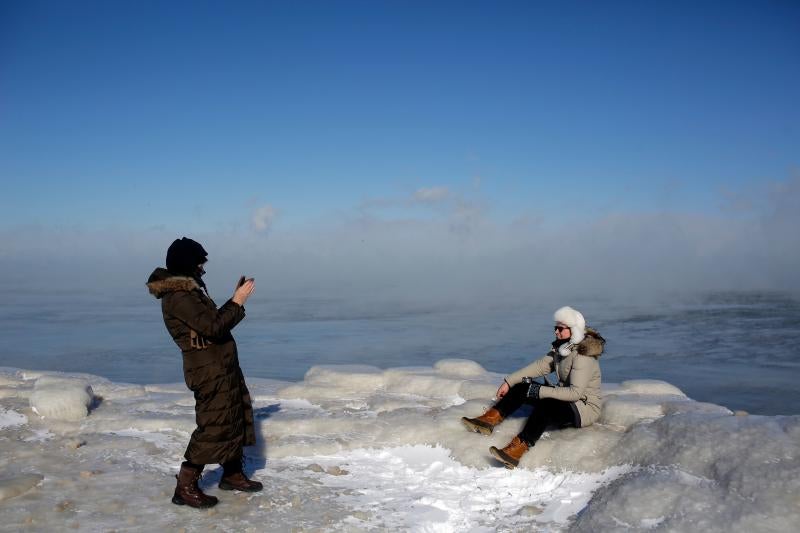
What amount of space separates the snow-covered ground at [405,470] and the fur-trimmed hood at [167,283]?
5.59 feet

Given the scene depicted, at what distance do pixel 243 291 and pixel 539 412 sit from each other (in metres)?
3.07

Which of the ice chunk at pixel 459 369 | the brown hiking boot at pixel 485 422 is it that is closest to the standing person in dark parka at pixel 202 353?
the brown hiking boot at pixel 485 422

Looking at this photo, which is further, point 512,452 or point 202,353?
point 512,452

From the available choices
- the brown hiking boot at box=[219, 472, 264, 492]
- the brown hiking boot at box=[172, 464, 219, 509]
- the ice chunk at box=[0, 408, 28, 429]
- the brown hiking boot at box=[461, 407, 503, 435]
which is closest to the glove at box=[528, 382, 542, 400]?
the brown hiking boot at box=[461, 407, 503, 435]

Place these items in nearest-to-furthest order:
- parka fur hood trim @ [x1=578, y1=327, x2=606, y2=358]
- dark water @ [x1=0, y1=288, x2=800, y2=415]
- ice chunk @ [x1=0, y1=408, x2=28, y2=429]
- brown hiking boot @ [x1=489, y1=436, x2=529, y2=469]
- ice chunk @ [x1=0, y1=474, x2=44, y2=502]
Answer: ice chunk @ [x1=0, y1=474, x2=44, y2=502], brown hiking boot @ [x1=489, y1=436, x2=529, y2=469], parka fur hood trim @ [x1=578, y1=327, x2=606, y2=358], ice chunk @ [x1=0, y1=408, x2=28, y2=429], dark water @ [x1=0, y1=288, x2=800, y2=415]

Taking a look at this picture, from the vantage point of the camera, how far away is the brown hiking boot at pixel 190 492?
467cm

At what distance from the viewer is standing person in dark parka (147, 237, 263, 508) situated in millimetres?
4465

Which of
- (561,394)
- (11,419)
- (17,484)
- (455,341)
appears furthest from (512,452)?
(455,341)

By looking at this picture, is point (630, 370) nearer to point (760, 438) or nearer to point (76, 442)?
point (760, 438)

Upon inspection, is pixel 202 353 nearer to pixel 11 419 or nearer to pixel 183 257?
pixel 183 257

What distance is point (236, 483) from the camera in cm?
502

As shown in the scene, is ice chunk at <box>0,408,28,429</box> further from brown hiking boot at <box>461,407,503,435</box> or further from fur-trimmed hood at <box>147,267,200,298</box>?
brown hiking boot at <box>461,407,503,435</box>

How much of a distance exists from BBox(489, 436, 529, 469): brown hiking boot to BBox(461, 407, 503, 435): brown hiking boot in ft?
1.38

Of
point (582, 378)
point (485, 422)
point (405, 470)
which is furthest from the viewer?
point (485, 422)
